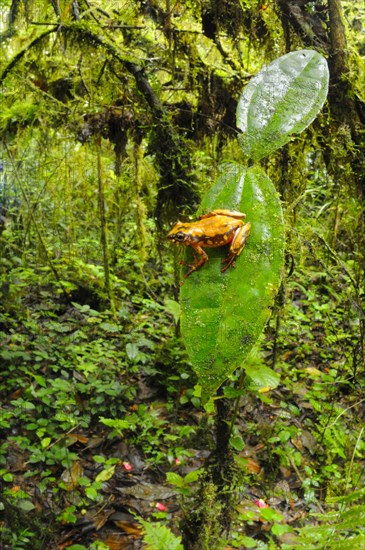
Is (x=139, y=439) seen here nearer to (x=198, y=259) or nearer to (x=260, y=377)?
(x=260, y=377)

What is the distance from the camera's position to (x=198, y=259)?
95cm

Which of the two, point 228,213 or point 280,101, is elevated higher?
point 280,101

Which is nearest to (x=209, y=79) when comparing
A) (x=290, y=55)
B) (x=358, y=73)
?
(x=358, y=73)

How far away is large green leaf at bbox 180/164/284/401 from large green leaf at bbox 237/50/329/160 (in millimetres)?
71

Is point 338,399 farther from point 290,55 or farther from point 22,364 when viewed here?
point 290,55

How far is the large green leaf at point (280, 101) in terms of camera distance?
97 cm

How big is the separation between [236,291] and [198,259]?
128 mm

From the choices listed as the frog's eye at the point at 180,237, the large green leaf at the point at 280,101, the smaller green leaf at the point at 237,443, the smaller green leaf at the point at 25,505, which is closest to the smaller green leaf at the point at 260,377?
the smaller green leaf at the point at 237,443

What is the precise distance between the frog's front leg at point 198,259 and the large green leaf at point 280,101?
0.72 feet

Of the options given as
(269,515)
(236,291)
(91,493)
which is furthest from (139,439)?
(236,291)

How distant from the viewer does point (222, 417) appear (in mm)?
1865

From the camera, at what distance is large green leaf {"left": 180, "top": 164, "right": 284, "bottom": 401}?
82 cm

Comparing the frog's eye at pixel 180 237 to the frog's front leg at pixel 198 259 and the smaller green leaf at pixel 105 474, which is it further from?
the smaller green leaf at pixel 105 474

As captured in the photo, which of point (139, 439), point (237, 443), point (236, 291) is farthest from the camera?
point (139, 439)
